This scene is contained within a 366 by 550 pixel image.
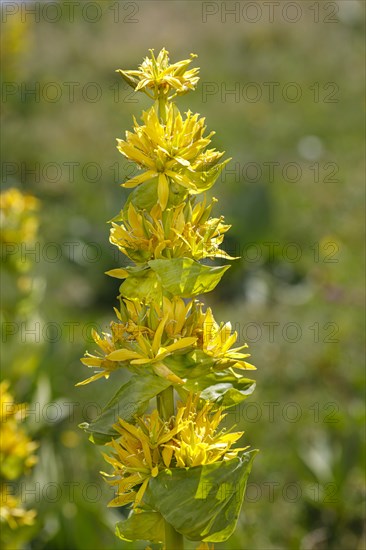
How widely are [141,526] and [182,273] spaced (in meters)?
0.48

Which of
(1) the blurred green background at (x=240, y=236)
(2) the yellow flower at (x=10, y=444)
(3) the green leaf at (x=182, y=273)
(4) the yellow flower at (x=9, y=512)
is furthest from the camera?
(1) the blurred green background at (x=240, y=236)

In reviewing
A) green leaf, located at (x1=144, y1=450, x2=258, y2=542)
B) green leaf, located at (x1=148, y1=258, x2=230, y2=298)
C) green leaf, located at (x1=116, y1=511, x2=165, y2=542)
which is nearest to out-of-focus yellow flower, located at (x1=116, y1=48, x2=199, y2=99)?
green leaf, located at (x1=148, y1=258, x2=230, y2=298)

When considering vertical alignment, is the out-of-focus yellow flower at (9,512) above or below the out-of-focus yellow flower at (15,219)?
below

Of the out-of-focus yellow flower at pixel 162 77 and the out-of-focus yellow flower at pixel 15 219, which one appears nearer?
the out-of-focus yellow flower at pixel 162 77

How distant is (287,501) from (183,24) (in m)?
11.7

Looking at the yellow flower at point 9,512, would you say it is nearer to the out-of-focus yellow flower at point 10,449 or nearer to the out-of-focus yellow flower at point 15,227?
the out-of-focus yellow flower at point 10,449

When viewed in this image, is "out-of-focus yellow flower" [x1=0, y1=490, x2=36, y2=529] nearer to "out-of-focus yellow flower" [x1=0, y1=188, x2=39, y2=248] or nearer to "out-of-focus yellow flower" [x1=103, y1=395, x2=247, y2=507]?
"out-of-focus yellow flower" [x1=103, y1=395, x2=247, y2=507]

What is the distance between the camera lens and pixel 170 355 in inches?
52.2

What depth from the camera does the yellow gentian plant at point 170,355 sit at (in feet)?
4.23

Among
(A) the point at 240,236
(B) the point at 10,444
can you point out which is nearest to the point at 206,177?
(B) the point at 10,444

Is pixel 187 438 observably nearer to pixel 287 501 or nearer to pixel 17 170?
pixel 287 501

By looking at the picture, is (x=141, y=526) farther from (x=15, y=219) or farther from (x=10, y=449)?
(x=15, y=219)

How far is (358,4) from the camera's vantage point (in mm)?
12539

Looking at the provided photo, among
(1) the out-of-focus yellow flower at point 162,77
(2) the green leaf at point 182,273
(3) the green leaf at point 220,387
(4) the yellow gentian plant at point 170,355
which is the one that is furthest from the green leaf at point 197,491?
(1) the out-of-focus yellow flower at point 162,77
